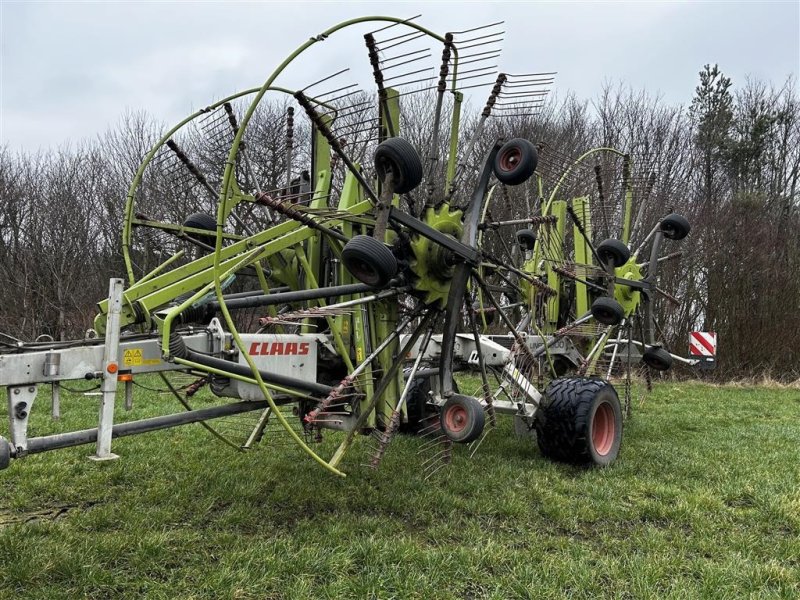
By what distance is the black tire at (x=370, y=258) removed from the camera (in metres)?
4.02

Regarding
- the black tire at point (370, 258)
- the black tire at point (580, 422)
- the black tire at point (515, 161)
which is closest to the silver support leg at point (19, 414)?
the black tire at point (370, 258)

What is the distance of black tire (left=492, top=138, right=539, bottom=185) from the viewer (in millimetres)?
4785

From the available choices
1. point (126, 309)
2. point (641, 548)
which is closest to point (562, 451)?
point (641, 548)

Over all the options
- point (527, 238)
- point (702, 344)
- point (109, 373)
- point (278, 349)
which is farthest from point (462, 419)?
point (702, 344)

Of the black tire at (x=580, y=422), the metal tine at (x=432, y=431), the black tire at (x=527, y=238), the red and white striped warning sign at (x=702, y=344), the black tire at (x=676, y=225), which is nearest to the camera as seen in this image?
the metal tine at (x=432, y=431)

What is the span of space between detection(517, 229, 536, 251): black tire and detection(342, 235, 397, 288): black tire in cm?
496

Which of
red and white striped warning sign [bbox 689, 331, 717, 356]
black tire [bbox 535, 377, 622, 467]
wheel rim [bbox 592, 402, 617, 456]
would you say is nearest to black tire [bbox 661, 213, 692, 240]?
black tire [bbox 535, 377, 622, 467]

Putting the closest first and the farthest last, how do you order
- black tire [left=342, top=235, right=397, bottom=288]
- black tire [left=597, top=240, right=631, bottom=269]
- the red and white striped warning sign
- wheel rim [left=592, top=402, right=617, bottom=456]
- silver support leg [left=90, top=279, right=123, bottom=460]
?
silver support leg [left=90, top=279, right=123, bottom=460] < black tire [left=342, top=235, right=397, bottom=288] < wheel rim [left=592, top=402, right=617, bottom=456] < black tire [left=597, top=240, right=631, bottom=269] < the red and white striped warning sign

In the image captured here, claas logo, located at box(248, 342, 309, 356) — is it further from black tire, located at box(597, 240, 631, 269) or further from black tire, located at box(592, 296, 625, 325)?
black tire, located at box(597, 240, 631, 269)

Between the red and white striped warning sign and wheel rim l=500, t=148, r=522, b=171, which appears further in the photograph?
the red and white striped warning sign

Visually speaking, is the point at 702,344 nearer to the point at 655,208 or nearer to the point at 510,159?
the point at 655,208

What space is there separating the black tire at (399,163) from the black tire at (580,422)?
2.88m

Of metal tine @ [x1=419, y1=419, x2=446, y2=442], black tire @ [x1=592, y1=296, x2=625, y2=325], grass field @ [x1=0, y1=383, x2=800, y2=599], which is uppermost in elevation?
black tire @ [x1=592, y1=296, x2=625, y2=325]

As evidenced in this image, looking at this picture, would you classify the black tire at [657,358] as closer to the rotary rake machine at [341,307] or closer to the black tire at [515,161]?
the rotary rake machine at [341,307]
